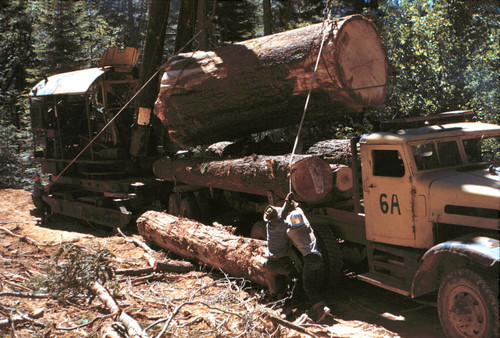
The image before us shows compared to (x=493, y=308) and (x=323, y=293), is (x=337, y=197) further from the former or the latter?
(x=493, y=308)

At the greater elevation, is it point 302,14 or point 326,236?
point 302,14

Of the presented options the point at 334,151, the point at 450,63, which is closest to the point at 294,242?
the point at 334,151

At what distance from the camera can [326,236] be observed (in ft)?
20.2

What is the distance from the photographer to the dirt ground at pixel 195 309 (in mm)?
4867

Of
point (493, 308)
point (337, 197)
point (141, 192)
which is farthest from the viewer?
point (141, 192)

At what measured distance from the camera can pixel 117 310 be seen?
521 centimetres

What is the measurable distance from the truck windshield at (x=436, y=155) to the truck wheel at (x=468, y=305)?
1.32 m

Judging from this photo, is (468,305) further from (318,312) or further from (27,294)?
(27,294)

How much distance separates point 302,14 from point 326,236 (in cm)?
1244

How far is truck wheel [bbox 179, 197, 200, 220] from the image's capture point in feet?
30.3

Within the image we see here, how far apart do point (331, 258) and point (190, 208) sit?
3976 millimetres

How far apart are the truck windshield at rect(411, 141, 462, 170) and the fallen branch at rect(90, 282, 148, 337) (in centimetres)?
354

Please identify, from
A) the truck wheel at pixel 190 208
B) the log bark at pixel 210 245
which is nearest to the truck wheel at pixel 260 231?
the log bark at pixel 210 245

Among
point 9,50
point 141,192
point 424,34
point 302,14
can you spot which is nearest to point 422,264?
point 141,192
